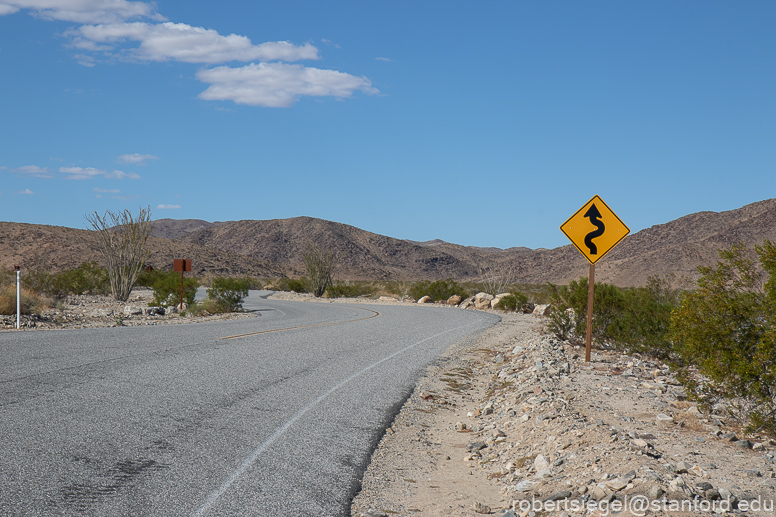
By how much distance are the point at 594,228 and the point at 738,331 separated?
18.5 ft

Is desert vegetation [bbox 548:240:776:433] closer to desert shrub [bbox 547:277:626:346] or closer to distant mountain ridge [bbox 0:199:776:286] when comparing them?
desert shrub [bbox 547:277:626:346]

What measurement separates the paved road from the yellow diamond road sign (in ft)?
13.0

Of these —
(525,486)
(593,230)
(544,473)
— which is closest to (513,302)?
(593,230)

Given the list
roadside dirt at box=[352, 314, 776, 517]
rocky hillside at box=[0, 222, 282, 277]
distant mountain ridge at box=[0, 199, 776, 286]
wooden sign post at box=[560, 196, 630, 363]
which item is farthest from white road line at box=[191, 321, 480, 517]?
rocky hillside at box=[0, 222, 282, 277]

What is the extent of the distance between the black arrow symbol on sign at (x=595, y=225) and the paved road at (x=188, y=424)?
13.3 feet

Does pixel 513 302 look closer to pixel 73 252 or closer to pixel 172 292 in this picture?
pixel 172 292

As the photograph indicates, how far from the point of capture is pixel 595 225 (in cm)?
1158

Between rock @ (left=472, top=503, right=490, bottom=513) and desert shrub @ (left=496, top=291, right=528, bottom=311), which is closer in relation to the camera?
rock @ (left=472, top=503, right=490, bottom=513)

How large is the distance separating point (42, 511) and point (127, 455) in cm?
127

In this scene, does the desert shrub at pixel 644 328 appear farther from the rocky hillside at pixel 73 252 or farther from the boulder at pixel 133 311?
the rocky hillside at pixel 73 252

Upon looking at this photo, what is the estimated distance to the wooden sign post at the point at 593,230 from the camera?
37.6 feet

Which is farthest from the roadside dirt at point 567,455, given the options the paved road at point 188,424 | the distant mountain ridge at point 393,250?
the distant mountain ridge at point 393,250

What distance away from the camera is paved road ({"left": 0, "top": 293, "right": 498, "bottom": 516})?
15.1 ft

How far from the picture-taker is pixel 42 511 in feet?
13.7
